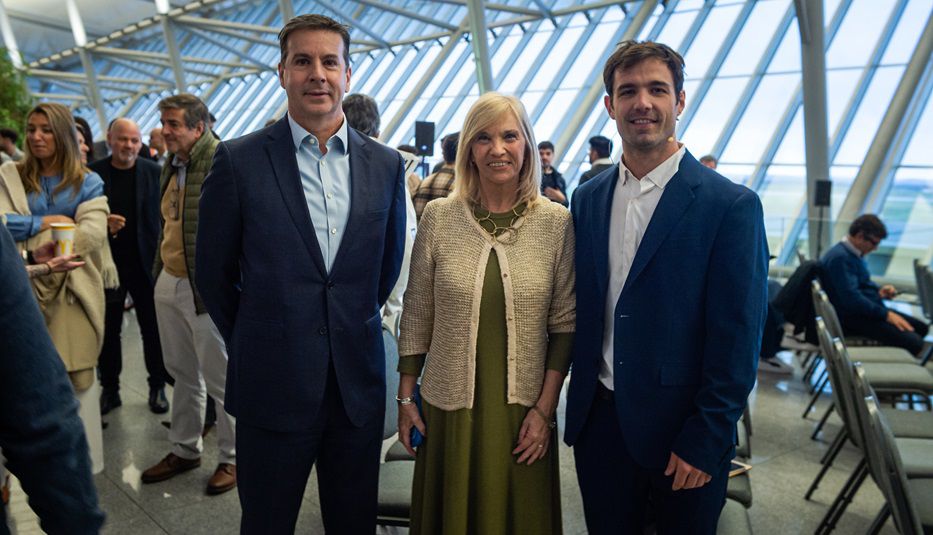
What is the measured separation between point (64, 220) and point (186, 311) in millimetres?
681

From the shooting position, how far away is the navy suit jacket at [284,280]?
1803mm

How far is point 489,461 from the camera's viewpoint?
1.92 metres

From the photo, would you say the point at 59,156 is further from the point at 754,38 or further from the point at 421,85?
the point at 421,85

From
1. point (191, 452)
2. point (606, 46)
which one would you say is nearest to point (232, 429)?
point (191, 452)

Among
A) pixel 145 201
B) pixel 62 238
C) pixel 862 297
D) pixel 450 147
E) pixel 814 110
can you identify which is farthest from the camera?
pixel 814 110

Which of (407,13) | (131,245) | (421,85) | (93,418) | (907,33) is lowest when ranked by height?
(93,418)

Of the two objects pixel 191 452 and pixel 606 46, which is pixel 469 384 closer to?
pixel 191 452

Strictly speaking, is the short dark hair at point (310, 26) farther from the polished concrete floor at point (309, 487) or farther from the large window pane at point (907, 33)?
the large window pane at point (907, 33)

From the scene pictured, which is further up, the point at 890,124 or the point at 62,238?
the point at 890,124

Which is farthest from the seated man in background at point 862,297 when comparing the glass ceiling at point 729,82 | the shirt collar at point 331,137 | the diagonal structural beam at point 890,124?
the shirt collar at point 331,137

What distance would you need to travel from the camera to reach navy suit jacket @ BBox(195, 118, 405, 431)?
1803 millimetres

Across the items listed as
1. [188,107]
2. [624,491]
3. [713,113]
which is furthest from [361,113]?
[713,113]

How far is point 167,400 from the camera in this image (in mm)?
4566

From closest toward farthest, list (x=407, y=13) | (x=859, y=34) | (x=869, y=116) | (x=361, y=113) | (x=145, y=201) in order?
(x=361, y=113)
(x=145, y=201)
(x=869, y=116)
(x=859, y=34)
(x=407, y=13)
